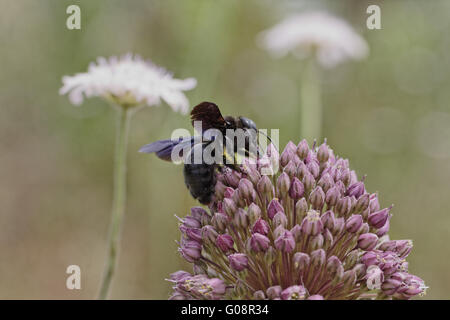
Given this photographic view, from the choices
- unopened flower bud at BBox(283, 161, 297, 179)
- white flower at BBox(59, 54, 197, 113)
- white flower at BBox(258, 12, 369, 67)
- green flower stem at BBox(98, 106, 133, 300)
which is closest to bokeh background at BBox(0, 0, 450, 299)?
white flower at BBox(258, 12, 369, 67)

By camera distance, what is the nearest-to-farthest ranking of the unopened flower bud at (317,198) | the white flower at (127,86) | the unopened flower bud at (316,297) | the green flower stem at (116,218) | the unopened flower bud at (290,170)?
the unopened flower bud at (316,297), the unopened flower bud at (317,198), the unopened flower bud at (290,170), the green flower stem at (116,218), the white flower at (127,86)

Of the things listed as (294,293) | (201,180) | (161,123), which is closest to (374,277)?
(294,293)

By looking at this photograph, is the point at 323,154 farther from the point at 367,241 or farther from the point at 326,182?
the point at 367,241

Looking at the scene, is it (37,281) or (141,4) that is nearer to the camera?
(37,281)

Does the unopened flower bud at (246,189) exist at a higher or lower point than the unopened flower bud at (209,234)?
higher

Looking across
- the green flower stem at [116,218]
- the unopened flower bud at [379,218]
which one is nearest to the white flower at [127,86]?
the green flower stem at [116,218]

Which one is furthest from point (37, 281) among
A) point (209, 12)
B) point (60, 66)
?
point (209, 12)

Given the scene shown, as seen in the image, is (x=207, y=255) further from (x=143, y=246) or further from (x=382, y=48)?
(x=382, y=48)

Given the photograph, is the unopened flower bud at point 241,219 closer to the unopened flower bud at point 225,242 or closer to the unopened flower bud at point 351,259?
the unopened flower bud at point 225,242
